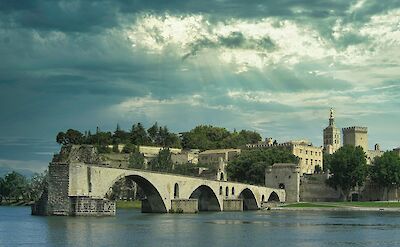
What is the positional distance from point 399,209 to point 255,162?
32291 mm

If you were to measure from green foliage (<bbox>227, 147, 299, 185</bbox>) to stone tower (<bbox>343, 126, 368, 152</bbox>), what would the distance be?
5497 cm

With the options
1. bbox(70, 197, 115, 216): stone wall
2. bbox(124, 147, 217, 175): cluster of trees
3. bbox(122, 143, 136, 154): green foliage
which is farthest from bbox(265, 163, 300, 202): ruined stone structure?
bbox(70, 197, 115, 216): stone wall

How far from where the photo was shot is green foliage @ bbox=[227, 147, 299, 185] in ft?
424

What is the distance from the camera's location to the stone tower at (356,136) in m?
185

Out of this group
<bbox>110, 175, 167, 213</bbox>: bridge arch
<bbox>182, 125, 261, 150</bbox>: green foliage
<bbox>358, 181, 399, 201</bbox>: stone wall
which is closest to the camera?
<bbox>110, 175, 167, 213</bbox>: bridge arch

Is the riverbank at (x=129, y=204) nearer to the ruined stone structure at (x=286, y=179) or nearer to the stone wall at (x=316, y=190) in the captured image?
the ruined stone structure at (x=286, y=179)

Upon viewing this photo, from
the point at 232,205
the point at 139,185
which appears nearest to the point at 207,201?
the point at 232,205

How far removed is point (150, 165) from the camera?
132 metres

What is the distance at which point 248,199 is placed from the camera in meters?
112

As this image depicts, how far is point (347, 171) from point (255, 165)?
16.5 m

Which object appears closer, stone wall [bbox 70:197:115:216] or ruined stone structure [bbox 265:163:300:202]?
stone wall [bbox 70:197:115:216]

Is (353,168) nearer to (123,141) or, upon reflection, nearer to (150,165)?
(150,165)

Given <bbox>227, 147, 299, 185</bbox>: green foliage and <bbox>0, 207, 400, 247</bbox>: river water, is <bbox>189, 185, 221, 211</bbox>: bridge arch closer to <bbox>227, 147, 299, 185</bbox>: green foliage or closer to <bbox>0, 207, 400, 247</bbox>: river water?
<bbox>227, 147, 299, 185</bbox>: green foliage

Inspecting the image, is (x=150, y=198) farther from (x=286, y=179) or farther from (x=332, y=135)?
(x=332, y=135)
